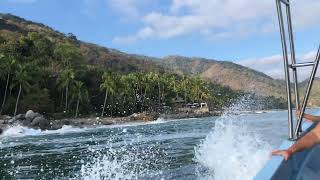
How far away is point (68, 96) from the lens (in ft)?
302

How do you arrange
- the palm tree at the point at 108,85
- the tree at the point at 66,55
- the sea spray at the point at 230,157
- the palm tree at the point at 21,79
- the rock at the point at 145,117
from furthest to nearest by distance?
the tree at the point at 66,55, the palm tree at the point at 108,85, the rock at the point at 145,117, the palm tree at the point at 21,79, the sea spray at the point at 230,157

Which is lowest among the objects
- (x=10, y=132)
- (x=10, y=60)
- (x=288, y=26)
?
(x=10, y=132)

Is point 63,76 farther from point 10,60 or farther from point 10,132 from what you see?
point 10,132

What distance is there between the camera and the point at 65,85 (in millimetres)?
88312

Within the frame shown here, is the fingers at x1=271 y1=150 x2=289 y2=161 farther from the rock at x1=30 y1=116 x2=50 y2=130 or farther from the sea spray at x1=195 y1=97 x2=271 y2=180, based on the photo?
the rock at x1=30 y1=116 x2=50 y2=130

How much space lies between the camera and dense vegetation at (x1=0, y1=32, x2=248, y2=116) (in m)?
80.1

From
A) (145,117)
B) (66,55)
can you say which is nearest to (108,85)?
(145,117)

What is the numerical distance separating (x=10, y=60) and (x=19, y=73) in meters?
3.14

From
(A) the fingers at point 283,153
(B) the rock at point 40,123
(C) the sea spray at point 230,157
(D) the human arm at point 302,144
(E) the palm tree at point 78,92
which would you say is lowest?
(B) the rock at point 40,123

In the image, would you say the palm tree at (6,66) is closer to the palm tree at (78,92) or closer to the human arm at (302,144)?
the palm tree at (78,92)

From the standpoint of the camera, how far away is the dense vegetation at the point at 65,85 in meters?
80.1

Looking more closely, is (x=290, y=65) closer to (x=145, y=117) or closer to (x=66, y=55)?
(x=145, y=117)

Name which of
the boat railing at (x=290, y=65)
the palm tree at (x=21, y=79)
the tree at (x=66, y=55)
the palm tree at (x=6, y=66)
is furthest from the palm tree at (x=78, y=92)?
the boat railing at (x=290, y=65)

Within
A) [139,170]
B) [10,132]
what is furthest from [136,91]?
[139,170]
